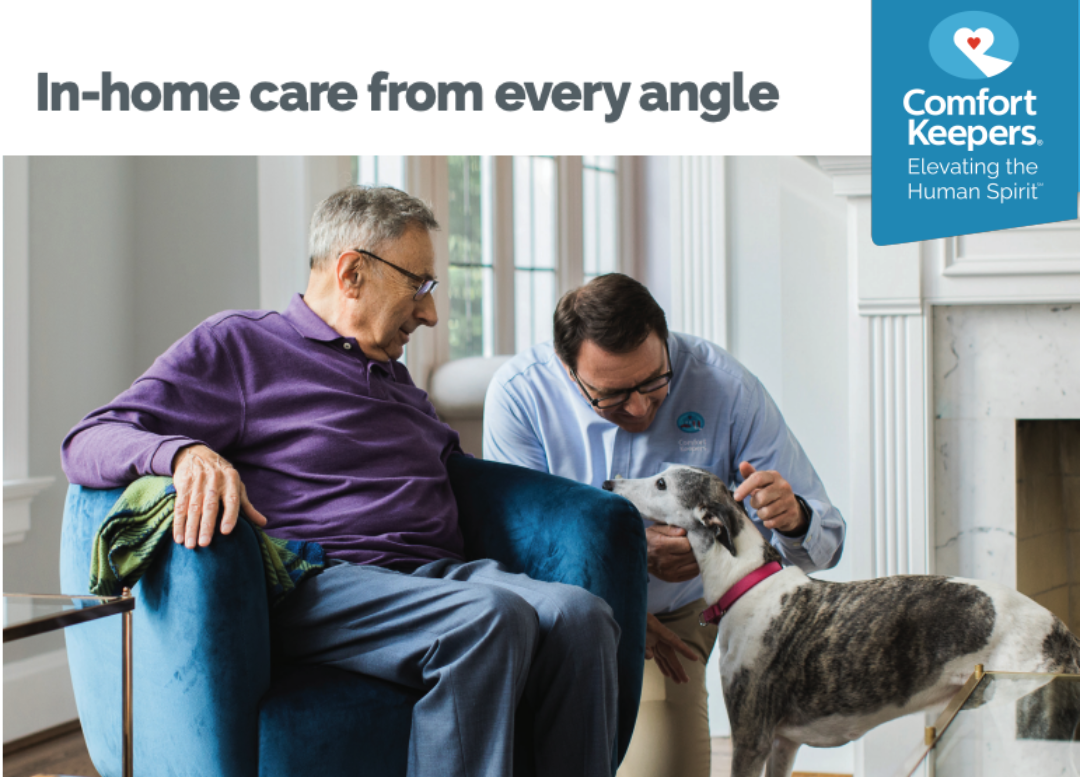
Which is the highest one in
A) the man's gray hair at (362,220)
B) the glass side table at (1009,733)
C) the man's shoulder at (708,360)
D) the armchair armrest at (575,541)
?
the man's gray hair at (362,220)

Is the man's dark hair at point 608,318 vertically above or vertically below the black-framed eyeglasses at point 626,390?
above

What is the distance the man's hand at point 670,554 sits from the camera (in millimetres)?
1504

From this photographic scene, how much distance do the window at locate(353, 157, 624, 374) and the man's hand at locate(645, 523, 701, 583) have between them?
58.8 inches

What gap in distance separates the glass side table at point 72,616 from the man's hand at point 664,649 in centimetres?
84

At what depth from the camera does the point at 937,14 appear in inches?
74.0

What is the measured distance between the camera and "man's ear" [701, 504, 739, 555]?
145 cm

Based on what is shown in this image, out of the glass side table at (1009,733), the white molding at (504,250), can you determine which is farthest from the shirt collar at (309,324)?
the white molding at (504,250)

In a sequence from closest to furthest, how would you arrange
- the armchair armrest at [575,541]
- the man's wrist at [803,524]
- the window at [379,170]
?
the armchair armrest at [575,541], the man's wrist at [803,524], the window at [379,170]

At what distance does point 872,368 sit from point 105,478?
1.60 meters

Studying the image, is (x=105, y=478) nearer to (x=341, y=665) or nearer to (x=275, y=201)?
(x=341, y=665)

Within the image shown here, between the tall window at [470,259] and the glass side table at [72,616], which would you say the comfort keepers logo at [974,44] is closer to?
the tall window at [470,259]

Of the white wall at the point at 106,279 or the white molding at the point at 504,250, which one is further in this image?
the white molding at the point at 504,250

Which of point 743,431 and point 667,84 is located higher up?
point 667,84

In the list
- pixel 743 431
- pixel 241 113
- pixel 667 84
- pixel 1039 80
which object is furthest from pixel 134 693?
pixel 1039 80
